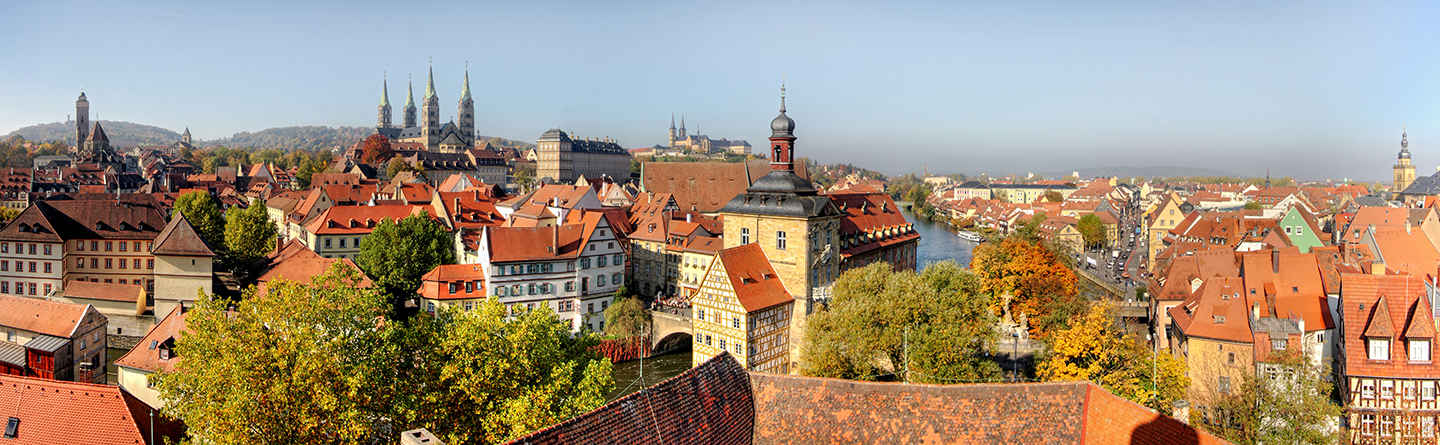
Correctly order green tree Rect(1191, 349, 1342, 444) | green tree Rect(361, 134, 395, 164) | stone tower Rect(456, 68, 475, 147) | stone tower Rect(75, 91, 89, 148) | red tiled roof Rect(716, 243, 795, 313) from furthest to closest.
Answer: stone tower Rect(456, 68, 475, 147) < stone tower Rect(75, 91, 89, 148) < green tree Rect(361, 134, 395, 164) < red tiled roof Rect(716, 243, 795, 313) < green tree Rect(1191, 349, 1342, 444)

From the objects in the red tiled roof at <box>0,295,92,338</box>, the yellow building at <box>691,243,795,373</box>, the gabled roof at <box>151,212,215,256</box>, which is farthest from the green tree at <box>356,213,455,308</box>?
the yellow building at <box>691,243,795,373</box>

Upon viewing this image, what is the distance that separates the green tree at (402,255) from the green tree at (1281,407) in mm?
33325

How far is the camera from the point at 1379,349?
2358 cm

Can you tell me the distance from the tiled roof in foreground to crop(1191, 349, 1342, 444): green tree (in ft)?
31.7

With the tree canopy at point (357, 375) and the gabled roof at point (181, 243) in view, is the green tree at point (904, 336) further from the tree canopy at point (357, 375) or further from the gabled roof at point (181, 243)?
the gabled roof at point (181, 243)

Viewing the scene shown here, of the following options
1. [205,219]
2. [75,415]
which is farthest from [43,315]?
[205,219]

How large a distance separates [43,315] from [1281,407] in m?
37.2

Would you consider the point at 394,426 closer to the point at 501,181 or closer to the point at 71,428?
the point at 71,428

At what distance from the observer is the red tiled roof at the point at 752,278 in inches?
1248

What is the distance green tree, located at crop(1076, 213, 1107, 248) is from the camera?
2968 inches

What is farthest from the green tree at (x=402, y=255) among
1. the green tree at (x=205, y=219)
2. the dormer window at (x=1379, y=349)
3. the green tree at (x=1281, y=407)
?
the dormer window at (x=1379, y=349)

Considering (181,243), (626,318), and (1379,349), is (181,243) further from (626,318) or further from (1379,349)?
(1379,349)

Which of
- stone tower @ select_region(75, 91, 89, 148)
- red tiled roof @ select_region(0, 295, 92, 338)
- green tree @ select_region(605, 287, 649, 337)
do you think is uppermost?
stone tower @ select_region(75, 91, 89, 148)

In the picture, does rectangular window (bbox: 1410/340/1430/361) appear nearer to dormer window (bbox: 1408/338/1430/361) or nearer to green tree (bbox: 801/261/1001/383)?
dormer window (bbox: 1408/338/1430/361)
